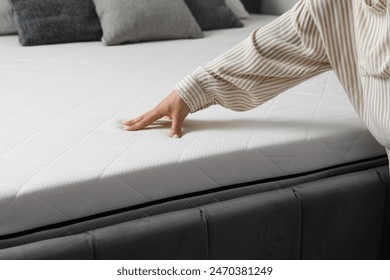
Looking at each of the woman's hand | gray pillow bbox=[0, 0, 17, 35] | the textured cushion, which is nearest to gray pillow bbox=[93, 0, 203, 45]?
gray pillow bbox=[0, 0, 17, 35]

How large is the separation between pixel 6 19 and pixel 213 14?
Answer: 83cm

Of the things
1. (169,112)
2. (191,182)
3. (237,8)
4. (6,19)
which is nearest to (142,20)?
(6,19)

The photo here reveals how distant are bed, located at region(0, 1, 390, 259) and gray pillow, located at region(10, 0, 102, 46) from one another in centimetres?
68

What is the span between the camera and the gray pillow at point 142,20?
7.25 feet

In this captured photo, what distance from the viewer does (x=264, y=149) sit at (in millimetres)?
1243

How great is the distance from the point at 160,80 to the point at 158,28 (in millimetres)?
598

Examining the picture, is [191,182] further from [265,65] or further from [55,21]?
[55,21]

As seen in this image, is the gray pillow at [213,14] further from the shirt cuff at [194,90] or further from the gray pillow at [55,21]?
the shirt cuff at [194,90]

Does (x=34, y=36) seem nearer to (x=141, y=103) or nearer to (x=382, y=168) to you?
(x=141, y=103)

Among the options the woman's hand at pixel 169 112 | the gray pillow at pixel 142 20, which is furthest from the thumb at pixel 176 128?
the gray pillow at pixel 142 20

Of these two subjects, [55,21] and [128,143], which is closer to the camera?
[128,143]

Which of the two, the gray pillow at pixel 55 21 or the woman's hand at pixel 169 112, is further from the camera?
the gray pillow at pixel 55 21

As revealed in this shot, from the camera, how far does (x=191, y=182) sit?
1178mm

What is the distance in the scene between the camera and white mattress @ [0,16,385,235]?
1.07m
